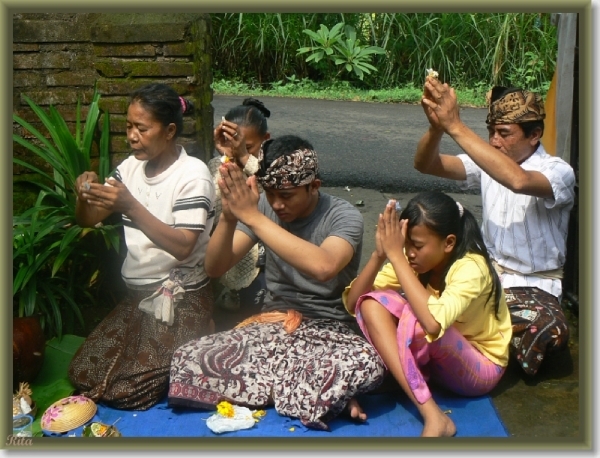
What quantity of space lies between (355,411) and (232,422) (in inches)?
20.1

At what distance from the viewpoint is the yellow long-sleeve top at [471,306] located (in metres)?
2.85

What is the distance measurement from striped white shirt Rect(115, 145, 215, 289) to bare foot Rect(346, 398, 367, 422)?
925 millimetres

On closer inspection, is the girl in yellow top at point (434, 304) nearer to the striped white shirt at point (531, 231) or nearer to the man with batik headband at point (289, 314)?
the man with batik headband at point (289, 314)

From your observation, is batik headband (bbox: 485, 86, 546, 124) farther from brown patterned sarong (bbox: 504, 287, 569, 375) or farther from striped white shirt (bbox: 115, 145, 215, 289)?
striped white shirt (bbox: 115, 145, 215, 289)

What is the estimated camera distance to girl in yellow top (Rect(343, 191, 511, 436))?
2852 millimetres

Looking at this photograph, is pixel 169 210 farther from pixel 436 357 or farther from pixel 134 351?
pixel 436 357

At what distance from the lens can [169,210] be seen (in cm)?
332

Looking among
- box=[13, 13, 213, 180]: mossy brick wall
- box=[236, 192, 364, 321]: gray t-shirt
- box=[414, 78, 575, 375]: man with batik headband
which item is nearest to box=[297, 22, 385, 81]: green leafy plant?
box=[13, 13, 213, 180]: mossy brick wall

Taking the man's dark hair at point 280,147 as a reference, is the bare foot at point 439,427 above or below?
below

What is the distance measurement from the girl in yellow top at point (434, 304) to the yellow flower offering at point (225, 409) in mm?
660

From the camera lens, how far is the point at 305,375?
9.93ft

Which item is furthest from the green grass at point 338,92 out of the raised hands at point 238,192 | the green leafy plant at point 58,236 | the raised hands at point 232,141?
the raised hands at point 238,192

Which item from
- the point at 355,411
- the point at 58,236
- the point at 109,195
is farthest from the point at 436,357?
the point at 58,236

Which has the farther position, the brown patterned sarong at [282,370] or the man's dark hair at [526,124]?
the man's dark hair at [526,124]
